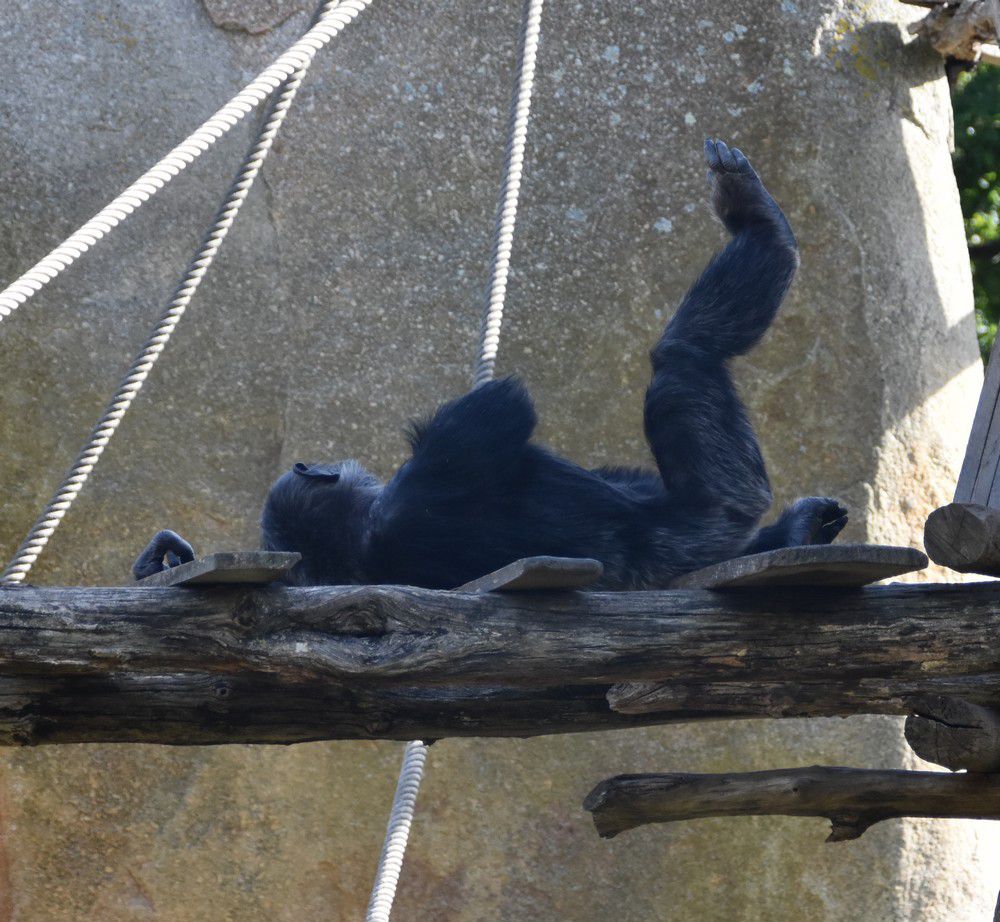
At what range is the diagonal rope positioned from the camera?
3.36 m

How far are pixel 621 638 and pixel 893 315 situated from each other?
3.11 meters

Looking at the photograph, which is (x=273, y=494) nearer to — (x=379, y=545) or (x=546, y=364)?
(x=379, y=545)

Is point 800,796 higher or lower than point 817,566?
lower

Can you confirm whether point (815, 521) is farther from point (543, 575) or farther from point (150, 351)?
point (150, 351)

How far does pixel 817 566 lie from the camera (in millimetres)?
2305

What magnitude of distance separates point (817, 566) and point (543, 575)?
1.60 ft

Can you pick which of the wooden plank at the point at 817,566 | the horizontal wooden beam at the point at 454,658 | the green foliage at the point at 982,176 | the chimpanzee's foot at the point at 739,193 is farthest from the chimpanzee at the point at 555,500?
the green foliage at the point at 982,176

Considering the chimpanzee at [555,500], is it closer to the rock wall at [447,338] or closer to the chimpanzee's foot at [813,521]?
the chimpanzee's foot at [813,521]

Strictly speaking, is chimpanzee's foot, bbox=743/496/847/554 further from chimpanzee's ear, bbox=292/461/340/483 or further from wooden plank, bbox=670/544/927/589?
chimpanzee's ear, bbox=292/461/340/483

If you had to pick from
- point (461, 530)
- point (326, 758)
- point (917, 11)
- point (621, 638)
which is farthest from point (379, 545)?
point (917, 11)

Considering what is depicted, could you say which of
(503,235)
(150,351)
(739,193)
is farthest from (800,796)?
(150,351)

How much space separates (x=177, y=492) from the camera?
481cm

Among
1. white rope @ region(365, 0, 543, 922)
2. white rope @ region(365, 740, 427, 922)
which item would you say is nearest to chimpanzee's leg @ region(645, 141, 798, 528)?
white rope @ region(365, 0, 543, 922)

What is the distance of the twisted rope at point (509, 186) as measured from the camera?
11.9 ft
